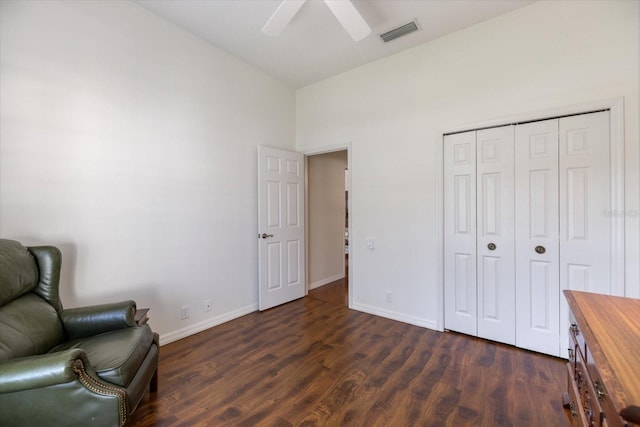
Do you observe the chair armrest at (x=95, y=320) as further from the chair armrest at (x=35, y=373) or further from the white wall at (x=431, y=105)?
the white wall at (x=431, y=105)

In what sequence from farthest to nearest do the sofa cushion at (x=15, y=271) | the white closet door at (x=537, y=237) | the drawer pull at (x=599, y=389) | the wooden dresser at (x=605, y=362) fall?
1. the white closet door at (x=537, y=237)
2. the sofa cushion at (x=15, y=271)
3. the drawer pull at (x=599, y=389)
4. the wooden dresser at (x=605, y=362)

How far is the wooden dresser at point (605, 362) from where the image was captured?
2.39 ft

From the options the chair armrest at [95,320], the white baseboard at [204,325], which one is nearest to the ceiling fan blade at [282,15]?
the chair armrest at [95,320]

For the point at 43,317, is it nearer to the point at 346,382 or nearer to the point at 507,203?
the point at 346,382

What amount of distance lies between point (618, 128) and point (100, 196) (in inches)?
161

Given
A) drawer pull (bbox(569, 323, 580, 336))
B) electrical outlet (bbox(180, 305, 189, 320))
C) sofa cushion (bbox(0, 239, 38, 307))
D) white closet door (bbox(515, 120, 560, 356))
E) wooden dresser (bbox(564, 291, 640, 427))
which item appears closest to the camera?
wooden dresser (bbox(564, 291, 640, 427))

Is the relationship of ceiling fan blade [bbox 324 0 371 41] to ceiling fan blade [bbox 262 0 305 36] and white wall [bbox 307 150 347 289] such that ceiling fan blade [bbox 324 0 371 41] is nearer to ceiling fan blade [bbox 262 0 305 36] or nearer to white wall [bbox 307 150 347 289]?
ceiling fan blade [bbox 262 0 305 36]

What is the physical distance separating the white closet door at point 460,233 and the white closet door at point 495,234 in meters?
0.06

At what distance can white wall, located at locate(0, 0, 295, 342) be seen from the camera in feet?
6.45

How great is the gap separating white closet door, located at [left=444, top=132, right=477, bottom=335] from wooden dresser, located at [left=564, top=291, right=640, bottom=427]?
48.6 inches

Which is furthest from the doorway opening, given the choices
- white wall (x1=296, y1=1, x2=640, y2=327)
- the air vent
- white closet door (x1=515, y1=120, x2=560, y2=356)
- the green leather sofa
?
the green leather sofa

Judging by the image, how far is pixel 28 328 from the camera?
1566 mm

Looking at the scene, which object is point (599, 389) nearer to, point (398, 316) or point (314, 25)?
point (398, 316)

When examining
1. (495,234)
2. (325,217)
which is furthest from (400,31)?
(325,217)
